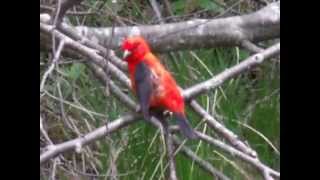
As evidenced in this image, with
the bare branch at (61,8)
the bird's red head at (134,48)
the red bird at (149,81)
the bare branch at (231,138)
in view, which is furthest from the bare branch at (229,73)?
the bare branch at (61,8)

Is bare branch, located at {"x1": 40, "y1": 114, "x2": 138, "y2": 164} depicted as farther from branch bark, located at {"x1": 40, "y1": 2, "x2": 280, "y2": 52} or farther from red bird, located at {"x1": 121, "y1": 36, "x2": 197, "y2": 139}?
branch bark, located at {"x1": 40, "y1": 2, "x2": 280, "y2": 52}

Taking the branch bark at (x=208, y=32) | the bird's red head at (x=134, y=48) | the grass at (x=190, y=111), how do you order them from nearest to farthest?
the bird's red head at (x=134, y=48) → the branch bark at (x=208, y=32) → the grass at (x=190, y=111)

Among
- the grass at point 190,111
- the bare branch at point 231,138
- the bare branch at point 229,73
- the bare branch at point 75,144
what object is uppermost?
the bare branch at point 229,73

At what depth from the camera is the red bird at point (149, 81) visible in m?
3.62

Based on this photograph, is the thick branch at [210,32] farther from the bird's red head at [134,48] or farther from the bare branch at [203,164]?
the bare branch at [203,164]

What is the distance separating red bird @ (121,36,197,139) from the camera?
11.9 ft

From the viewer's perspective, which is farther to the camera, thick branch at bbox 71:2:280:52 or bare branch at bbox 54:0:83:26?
thick branch at bbox 71:2:280:52

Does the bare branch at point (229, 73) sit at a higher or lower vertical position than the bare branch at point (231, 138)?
Answer: higher

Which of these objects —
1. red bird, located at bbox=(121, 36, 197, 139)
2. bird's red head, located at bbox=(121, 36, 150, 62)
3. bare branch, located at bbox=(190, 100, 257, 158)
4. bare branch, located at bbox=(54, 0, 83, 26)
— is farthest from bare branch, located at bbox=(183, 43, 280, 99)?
bare branch, located at bbox=(54, 0, 83, 26)

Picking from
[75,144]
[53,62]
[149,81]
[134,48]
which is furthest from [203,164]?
[53,62]

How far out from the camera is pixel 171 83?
3676mm
